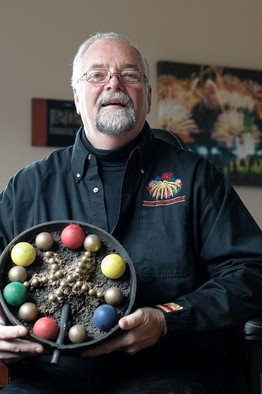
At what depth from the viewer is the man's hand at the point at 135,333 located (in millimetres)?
1154

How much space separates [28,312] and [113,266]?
0.18 m

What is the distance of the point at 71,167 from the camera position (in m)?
1.56

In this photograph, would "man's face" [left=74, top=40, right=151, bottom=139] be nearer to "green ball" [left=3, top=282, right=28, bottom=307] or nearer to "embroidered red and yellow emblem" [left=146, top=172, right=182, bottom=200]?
"embroidered red and yellow emblem" [left=146, top=172, right=182, bottom=200]

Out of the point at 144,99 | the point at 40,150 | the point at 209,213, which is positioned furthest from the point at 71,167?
the point at 40,150

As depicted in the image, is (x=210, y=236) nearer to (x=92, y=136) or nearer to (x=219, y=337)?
(x=219, y=337)

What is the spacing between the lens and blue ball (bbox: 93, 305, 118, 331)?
1148 millimetres

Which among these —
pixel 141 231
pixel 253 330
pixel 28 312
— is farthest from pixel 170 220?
pixel 28 312

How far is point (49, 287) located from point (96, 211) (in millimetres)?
291

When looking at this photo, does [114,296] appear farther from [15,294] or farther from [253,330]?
[253,330]

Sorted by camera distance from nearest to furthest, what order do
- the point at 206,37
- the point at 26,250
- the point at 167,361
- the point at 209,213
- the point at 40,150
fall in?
the point at 26,250
the point at 167,361
the point at 209,213
the point at 40,150
the point at 206,37

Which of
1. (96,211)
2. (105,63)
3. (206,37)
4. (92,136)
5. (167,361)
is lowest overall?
(167,361)

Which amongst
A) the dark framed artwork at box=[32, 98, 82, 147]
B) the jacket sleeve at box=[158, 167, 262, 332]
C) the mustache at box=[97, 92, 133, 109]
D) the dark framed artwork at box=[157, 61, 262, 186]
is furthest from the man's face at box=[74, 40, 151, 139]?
the dark framed artwork at box=[157, 61, 262, 186]

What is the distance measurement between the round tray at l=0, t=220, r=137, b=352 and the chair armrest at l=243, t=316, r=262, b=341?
0.92ft

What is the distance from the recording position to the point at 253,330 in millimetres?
1302
